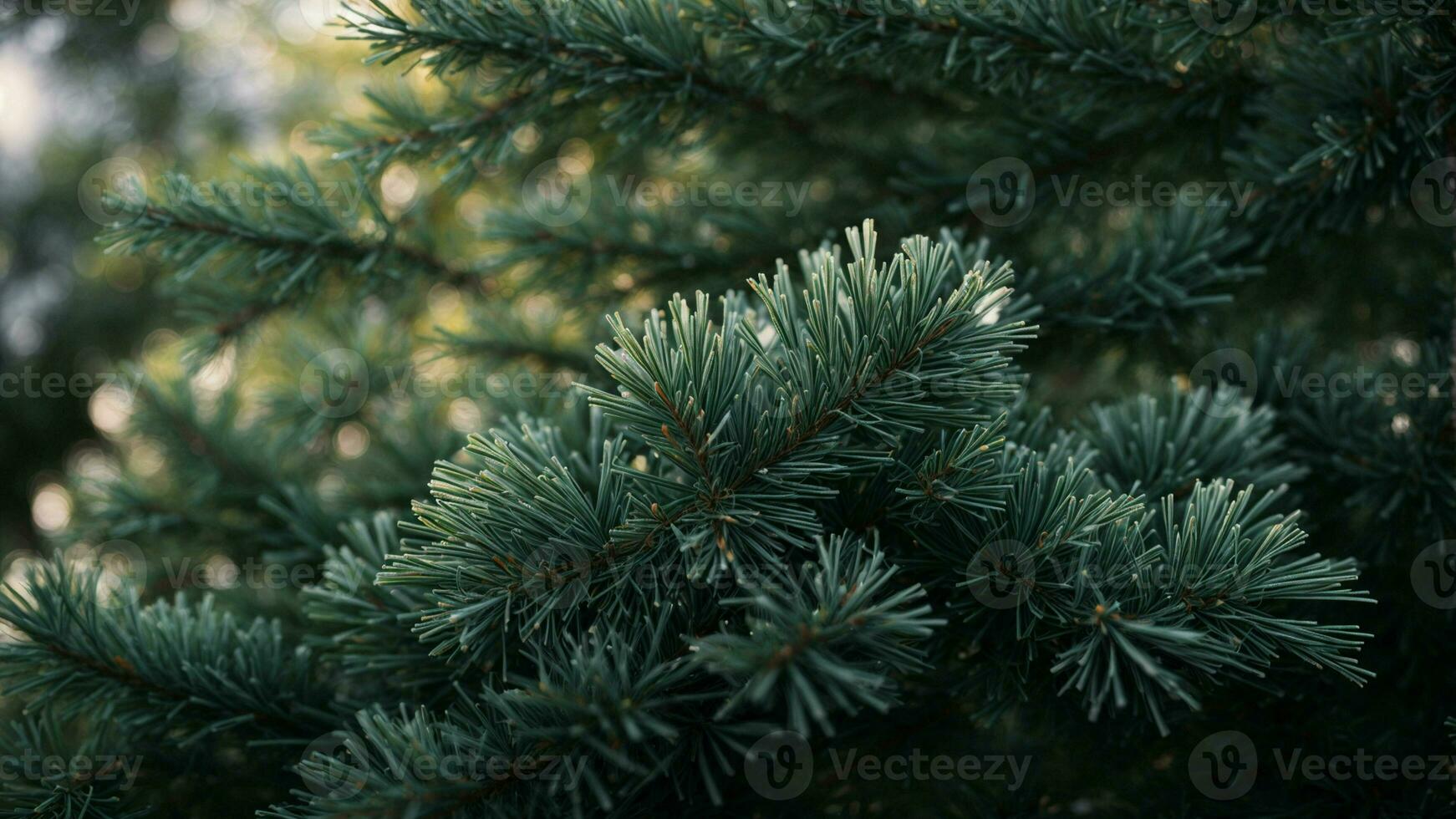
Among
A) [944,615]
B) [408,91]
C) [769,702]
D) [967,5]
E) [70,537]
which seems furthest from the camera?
[70,537]

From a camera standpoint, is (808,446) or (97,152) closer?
(808,446)

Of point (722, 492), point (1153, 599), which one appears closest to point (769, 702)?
point (722, 492)

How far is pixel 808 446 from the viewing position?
1.68ft

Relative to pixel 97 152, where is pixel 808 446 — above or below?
below

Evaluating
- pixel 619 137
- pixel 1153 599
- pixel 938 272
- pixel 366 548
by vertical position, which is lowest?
pixel 366 548

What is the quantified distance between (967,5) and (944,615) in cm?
51

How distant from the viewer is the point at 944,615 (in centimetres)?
64

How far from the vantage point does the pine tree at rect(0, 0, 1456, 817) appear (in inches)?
20.0

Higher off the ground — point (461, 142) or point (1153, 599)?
point (461, 142)

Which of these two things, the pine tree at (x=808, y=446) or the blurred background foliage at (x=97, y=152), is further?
the blurred background foliage at (x=97, y=152)

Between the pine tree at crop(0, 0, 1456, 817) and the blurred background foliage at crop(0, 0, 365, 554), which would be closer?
the pine tree at crop(0, 0, 1456, 817)

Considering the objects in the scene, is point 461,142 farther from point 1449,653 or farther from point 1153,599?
point 1449,653

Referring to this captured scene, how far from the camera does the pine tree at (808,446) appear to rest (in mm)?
507

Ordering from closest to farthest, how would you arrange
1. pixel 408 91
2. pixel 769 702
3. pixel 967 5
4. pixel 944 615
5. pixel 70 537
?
1. pixel 769 702
2. pixel 944 615
3. pixel 967 5
4. pixel 408 91
5. pixel 70 537
